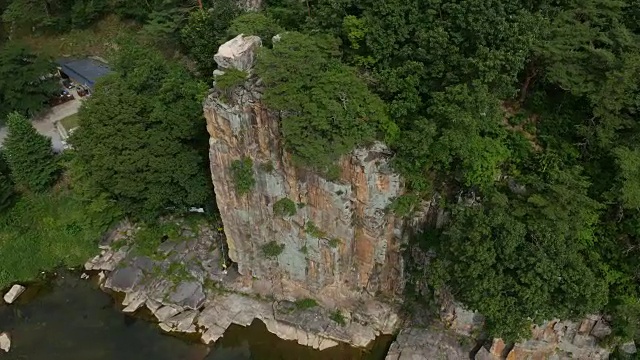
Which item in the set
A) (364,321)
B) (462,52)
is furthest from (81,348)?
(462,52)

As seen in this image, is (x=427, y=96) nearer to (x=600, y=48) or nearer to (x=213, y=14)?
(x=600, y=48)

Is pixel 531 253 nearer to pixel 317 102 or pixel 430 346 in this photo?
pixel 430 346

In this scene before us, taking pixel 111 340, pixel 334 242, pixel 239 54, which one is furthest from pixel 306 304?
pixel 239 54

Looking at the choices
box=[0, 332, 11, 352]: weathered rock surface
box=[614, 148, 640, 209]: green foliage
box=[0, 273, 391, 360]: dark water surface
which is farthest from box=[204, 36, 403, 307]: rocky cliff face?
box=[0, 332, 11, 352]: weathered rock surface

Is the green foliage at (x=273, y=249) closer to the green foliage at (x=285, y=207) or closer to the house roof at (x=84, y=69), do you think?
the green foliage at (x=285, y=207)

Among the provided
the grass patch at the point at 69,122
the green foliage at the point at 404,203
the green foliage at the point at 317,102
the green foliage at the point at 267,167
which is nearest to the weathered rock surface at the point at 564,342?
the green foliage at the point at 404,203

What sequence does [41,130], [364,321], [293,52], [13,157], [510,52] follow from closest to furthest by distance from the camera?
[510,52] → [293,52] → [364,321] → [13,157] → [41,130]

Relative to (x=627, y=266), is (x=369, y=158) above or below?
above
